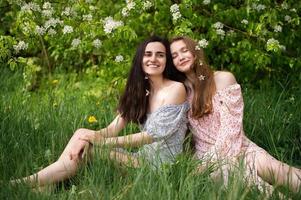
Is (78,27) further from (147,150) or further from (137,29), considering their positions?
(147,150)

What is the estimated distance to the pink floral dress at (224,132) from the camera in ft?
11.6

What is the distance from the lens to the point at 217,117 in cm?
377

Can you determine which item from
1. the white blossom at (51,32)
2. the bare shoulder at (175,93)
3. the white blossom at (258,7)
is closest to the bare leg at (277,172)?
the bare shoulder at (175,93)

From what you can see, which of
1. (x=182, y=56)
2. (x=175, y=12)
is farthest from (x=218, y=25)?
(x=182, y=56)

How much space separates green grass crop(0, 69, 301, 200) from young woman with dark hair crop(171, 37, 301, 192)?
0.55ft

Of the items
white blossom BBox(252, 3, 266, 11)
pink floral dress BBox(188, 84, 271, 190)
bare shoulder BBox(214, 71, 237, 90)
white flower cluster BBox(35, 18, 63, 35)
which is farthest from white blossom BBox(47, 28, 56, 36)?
white blossom BBox(252, 3, 266, 11)

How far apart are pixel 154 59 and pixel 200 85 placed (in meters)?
0.36

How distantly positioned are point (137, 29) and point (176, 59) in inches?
65.3

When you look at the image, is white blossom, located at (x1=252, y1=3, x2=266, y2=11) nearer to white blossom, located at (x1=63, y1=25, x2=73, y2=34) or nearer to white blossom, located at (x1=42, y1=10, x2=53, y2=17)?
white blossom, located at (x1=63, y1=25, x2=73, y2=34)

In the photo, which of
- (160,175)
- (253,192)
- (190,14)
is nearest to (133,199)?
(160,175)

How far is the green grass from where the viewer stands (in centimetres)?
288

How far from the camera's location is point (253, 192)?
2.85m

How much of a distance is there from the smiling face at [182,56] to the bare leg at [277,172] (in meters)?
0.79

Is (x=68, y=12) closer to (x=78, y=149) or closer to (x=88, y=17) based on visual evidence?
(x=88, y=17)
